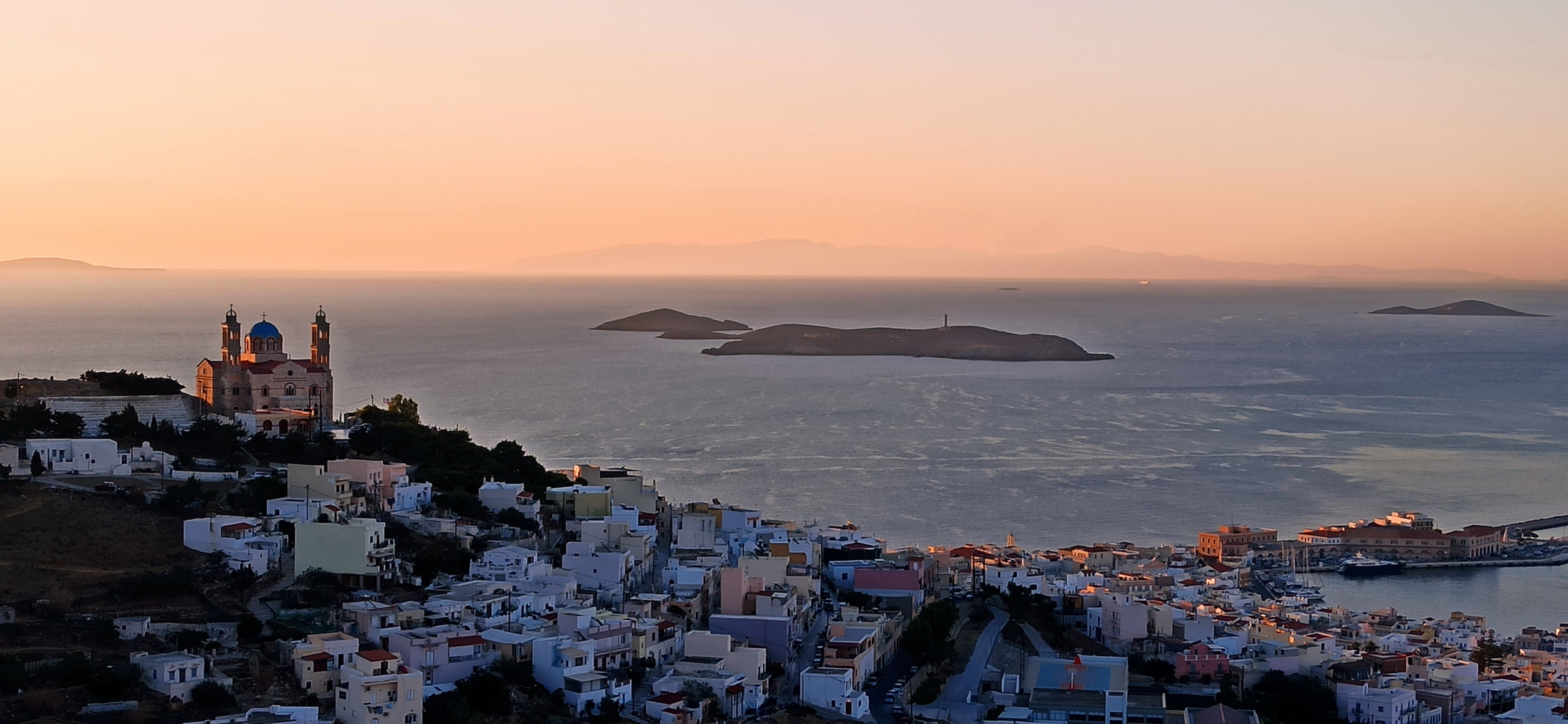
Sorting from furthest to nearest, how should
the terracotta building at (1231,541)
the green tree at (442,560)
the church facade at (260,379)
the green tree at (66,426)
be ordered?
the terracotta building at (1231,541) → the church facade at (260,379) → the green tree at (66,426) → the green tree at (442,560)

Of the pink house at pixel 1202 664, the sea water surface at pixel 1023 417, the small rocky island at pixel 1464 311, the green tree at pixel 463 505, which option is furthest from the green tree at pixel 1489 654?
the small rocky island at pixel 1464 311

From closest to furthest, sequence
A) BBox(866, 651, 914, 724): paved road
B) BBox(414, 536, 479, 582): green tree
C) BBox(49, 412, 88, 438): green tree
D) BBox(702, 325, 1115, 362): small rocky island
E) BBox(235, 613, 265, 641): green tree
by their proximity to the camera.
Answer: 1. BBox(235, 613, 265, 641): green tree
2. BBox(866, 651, 914, 724): paved road
3. BBox(414, 536, 479, 582): green tree
4. BBox(49, 412, 88, 438): green tree
5. BBox(702, 325, 1115, 362): small rocky island

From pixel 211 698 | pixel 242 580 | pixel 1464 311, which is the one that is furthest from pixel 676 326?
pixel 211 698

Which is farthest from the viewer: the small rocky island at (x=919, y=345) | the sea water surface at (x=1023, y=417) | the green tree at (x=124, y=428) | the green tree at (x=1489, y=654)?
the small rocky island at (x=919, y=345)

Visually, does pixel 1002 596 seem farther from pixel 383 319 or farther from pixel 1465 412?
pixel 383 319

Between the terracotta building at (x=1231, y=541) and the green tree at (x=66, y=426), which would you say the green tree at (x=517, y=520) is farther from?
the terracotta building at (x=1231, y=541)

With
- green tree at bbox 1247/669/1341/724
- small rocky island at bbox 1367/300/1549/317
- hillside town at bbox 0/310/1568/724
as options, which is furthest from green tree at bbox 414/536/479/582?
small rocky island at bbox 1367/300/1549/317

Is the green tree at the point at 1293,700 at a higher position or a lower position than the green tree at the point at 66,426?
lower

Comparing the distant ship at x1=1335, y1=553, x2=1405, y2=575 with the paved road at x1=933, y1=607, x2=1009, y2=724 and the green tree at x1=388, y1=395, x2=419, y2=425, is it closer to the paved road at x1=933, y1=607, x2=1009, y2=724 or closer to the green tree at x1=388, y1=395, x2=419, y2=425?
the paved road at x1=933, y1=607, x2=1009, y2=724
